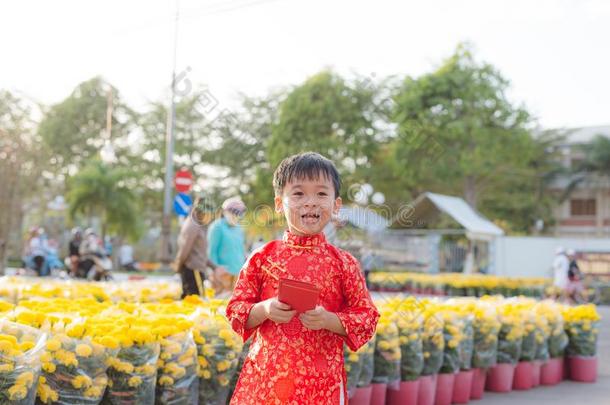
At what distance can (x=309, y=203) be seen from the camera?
254cm

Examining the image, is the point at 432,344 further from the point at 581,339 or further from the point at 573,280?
the point at 573,280

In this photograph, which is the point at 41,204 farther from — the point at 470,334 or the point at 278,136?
the point at 470,334

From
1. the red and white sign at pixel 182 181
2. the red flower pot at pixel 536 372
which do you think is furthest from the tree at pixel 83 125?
the red flower pot at pixel 536 372

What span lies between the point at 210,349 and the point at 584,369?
510 centimetres

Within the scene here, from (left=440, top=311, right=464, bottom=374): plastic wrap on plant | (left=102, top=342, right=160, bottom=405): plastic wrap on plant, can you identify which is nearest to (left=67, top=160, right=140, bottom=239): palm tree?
(left=440, top=311, right=464, bottom=374): plastic wrap on plant

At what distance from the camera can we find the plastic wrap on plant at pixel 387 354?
17.4ft

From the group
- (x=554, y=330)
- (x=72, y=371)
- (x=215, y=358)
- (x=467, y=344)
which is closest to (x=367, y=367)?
(x=215, y=358)

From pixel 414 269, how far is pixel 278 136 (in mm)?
9733

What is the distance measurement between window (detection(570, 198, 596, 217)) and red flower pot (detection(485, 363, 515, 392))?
4530 centimetres

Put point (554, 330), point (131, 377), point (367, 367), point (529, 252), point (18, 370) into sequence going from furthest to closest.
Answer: point (529, 252), point (554, 330), point (367, 367), point (131, 377), point (18, 370)

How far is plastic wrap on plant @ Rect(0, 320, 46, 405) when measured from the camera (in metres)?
3.01

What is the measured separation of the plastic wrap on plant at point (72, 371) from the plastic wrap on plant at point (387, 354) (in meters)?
2.35

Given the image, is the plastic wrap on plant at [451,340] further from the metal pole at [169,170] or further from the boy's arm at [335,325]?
the metal pole at [169,170]

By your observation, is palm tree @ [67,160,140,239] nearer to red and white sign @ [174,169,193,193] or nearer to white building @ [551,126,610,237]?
red and white sign @ [174,169,193,193]
